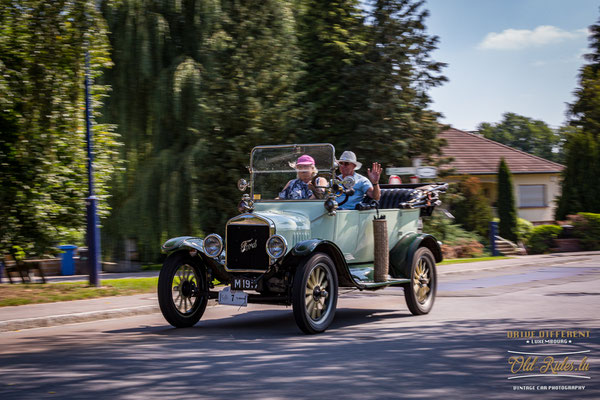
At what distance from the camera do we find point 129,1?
63.9ft

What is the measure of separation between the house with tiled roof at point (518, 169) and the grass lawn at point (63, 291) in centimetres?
2782

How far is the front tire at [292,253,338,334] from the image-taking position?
7945mm

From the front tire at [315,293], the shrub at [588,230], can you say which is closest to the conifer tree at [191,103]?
the front tire at [315,293]

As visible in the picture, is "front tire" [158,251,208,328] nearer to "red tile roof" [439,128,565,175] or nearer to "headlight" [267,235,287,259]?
"headlight" [267,235,287,259]

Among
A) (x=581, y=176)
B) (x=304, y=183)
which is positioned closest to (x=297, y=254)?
(x=304, y=183)

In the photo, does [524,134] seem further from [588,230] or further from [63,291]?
[63,291]

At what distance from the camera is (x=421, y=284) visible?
10.1 m

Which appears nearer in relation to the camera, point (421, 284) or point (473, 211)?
point (421, 284)

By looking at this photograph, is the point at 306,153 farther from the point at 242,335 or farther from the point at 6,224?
the point at 6,224

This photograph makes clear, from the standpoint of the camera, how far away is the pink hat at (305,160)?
955 centimetres

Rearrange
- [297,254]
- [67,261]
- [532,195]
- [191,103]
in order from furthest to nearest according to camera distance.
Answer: [532,195] → [67,261] → [191,103] → [297,254]

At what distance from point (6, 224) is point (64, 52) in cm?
325

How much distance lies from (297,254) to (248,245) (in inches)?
30.4

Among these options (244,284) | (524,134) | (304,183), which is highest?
(524,134)
